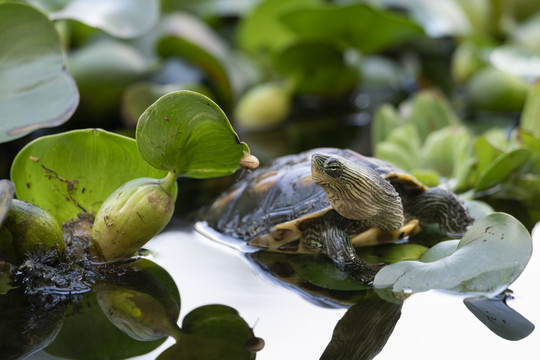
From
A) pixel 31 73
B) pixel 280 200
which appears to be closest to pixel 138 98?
pixel 31 73

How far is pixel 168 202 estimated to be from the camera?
3.60ft

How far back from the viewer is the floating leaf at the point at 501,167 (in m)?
1.41

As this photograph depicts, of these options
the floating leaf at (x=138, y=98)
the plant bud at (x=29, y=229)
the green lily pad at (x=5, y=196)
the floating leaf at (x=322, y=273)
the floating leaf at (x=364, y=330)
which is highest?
the green lily pad at (x=5, y=196)

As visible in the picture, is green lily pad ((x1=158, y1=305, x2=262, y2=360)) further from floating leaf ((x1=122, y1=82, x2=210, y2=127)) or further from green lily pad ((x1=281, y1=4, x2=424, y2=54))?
green lily pad ((x1=281, y1=4, x2=424, y2=54))

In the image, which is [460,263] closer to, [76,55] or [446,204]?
[446,204]

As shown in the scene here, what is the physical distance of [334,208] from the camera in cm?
117

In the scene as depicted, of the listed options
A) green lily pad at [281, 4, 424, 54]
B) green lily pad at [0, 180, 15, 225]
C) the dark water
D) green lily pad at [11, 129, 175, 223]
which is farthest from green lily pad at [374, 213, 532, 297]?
green lily pad at [281, 4, 424, 54]

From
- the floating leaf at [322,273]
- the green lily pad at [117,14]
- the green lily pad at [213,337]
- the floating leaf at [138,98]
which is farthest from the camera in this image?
the floating leaf at [138,98]

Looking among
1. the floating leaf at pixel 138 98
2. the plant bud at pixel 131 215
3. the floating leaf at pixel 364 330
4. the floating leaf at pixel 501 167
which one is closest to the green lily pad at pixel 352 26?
the floating leaf at pixel 138 98

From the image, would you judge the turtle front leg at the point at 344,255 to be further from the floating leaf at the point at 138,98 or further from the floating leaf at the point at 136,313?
the floating leaf at the point at 138,98

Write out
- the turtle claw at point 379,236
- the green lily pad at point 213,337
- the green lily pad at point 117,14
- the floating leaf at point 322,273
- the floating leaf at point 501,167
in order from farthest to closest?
the green lily pad at point 117,14 < the floating leaf at point 501,167 < the turtle claw at point 379,236 < the floating leaf at point 322,273 < the green lily pad at point 213,337

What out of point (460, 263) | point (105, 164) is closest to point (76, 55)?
point (105, 164)

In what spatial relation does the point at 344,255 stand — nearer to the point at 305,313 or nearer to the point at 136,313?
the point at 305,313

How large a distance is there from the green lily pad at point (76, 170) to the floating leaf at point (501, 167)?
2.40 ft
